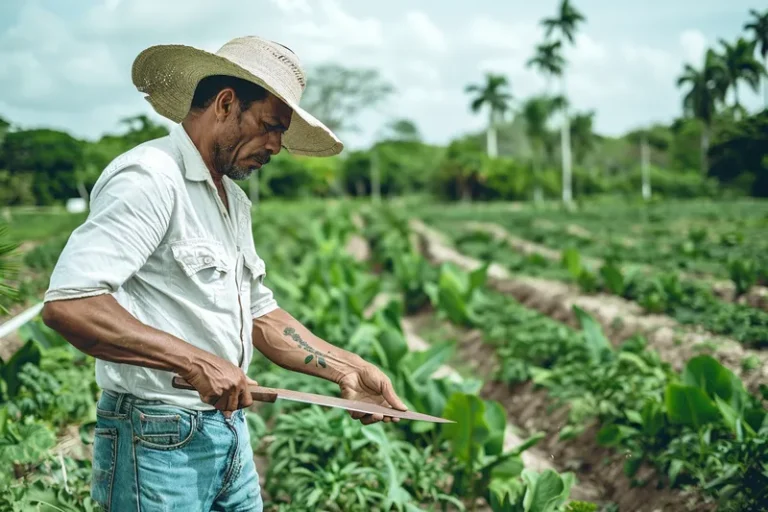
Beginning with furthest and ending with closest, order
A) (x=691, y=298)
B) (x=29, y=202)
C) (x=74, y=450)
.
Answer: (x=691, y=298), (x=29, y=202), (x=74, y=450)

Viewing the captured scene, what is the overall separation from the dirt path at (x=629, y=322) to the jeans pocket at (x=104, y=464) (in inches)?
166

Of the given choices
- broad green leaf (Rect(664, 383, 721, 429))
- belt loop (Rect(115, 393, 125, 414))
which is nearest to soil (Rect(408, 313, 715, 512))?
broad green leaf (Rect(664, 383, 721, 429))

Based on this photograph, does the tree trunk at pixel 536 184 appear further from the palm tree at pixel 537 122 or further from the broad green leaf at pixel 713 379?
the broad green leaf at pixel 713 379

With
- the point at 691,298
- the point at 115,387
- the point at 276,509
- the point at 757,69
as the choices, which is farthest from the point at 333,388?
the point at 691,298

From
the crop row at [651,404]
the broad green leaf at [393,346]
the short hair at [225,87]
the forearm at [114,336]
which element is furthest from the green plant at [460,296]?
the forearm at [114,336]

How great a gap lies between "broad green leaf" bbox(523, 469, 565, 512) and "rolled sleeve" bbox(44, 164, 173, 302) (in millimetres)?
2029

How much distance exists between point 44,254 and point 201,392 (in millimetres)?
7406

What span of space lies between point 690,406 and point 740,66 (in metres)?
2.31

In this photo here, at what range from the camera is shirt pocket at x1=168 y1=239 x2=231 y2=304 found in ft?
5.96

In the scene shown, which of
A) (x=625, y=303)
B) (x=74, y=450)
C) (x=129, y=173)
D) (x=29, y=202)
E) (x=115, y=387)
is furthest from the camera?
(x=625, y=303)

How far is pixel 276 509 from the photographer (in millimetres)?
3574

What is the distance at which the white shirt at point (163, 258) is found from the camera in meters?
1.61

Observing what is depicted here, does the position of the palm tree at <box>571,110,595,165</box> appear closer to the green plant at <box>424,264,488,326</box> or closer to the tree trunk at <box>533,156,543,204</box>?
the tree trunk at <box>533,156,543,204</box>

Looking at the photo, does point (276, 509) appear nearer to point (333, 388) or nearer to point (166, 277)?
point (333, 388)
